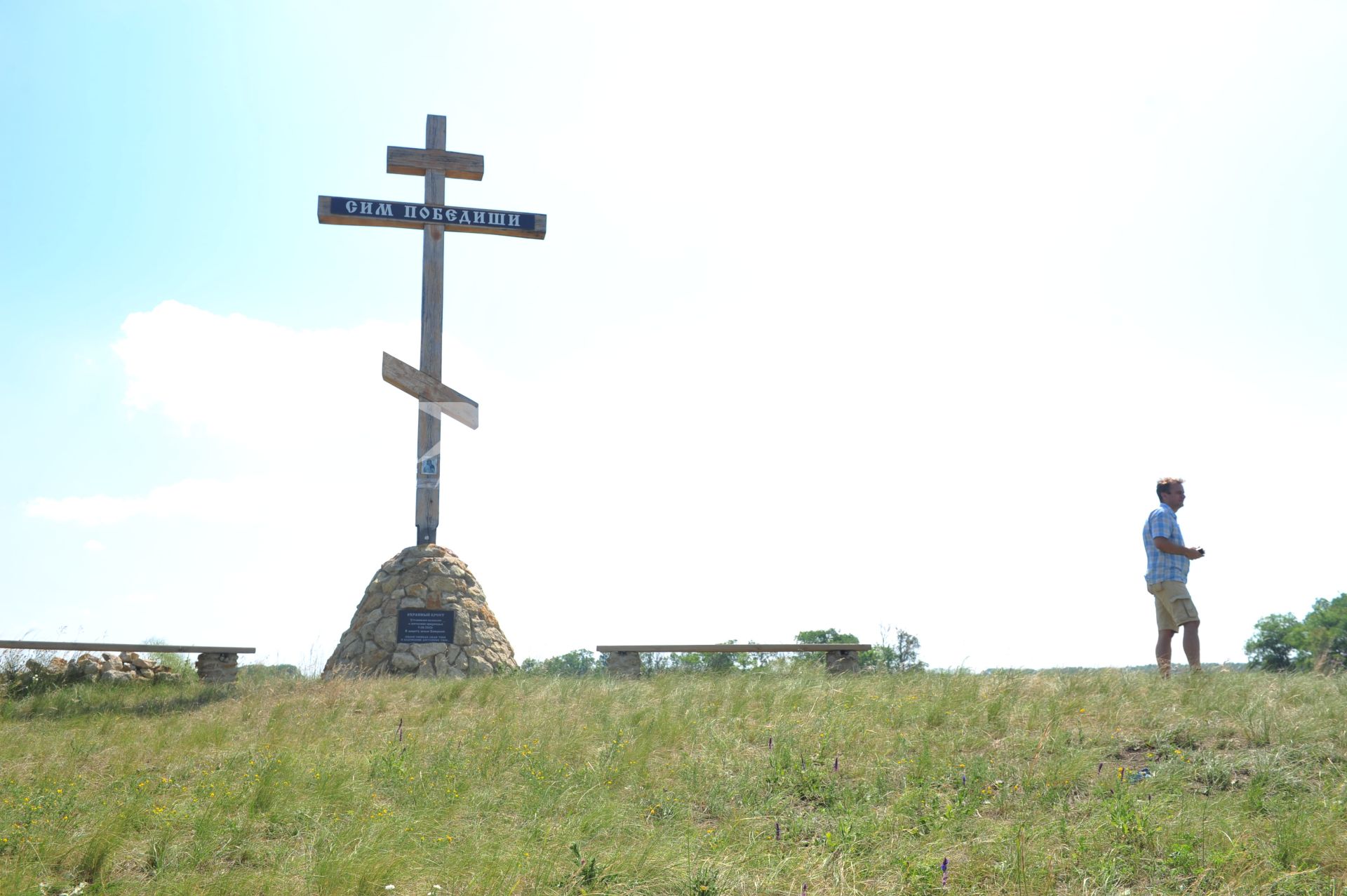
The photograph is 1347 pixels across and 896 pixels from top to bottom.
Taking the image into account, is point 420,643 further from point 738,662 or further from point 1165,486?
point 1165,486

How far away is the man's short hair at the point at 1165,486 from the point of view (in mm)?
10062

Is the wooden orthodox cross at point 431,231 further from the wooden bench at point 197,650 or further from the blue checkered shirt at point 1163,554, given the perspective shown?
the blue checkered shirt at point 1163,554

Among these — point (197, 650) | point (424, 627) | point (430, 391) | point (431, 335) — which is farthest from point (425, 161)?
point (197, 650)

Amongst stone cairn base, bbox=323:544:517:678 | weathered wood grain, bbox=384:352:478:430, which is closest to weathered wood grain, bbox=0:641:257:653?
stone cairn base, bbox=323:544:517:678

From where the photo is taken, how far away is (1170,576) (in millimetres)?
9758

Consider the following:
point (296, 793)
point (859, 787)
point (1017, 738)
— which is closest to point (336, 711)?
point (296, 793)

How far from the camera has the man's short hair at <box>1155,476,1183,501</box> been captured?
33.0 feet

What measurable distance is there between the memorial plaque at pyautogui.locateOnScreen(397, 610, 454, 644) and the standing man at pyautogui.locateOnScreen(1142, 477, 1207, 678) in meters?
8.99

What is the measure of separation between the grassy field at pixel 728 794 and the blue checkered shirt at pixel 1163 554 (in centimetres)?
105

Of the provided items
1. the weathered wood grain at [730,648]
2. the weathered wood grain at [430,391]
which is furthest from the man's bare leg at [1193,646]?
the weathered wood grain at [430,391]

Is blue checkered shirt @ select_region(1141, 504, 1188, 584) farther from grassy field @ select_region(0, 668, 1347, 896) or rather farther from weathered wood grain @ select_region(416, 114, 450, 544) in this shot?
weathered wood grain @ select_region(416, 114, 450, 544)

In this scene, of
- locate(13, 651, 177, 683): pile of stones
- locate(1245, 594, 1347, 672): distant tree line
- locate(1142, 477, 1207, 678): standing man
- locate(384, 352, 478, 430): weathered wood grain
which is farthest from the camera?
locate(1245, 594, 1347, 672): distant tree line

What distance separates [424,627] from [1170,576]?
9429mm

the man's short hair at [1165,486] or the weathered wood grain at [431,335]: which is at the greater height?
the weathered wood grain at [431,335]
